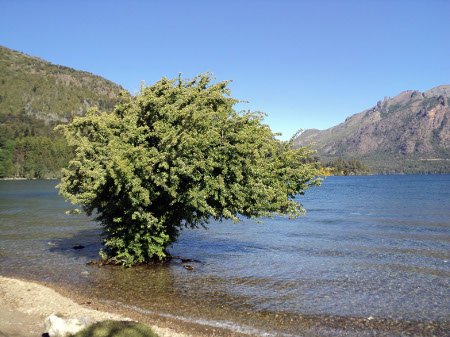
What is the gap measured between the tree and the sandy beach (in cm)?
518

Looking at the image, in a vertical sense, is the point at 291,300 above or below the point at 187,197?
below

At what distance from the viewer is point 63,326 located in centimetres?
1392

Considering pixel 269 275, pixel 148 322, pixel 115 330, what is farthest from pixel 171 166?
pixel 115 330

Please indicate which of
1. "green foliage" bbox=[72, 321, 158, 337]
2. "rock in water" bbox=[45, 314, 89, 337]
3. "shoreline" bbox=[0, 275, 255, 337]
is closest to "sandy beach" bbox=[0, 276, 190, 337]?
"shoreline" bbox=[0, 275, 255, 337]

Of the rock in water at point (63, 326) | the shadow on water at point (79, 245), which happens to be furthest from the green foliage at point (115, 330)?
the shadow on water at point (79, 245)

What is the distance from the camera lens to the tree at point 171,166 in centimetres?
2192

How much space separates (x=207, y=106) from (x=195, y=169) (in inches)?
182

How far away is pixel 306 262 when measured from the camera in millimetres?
29750

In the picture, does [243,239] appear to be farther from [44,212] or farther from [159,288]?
[44,212]

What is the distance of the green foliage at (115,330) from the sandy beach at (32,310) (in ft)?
4.19

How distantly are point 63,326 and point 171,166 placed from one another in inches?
419

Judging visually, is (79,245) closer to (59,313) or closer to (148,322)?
(59,313)

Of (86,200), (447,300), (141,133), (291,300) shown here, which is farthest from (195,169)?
(447,300)

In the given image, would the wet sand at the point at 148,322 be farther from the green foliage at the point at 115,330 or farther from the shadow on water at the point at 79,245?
the shadow on water at the point at 79,245
